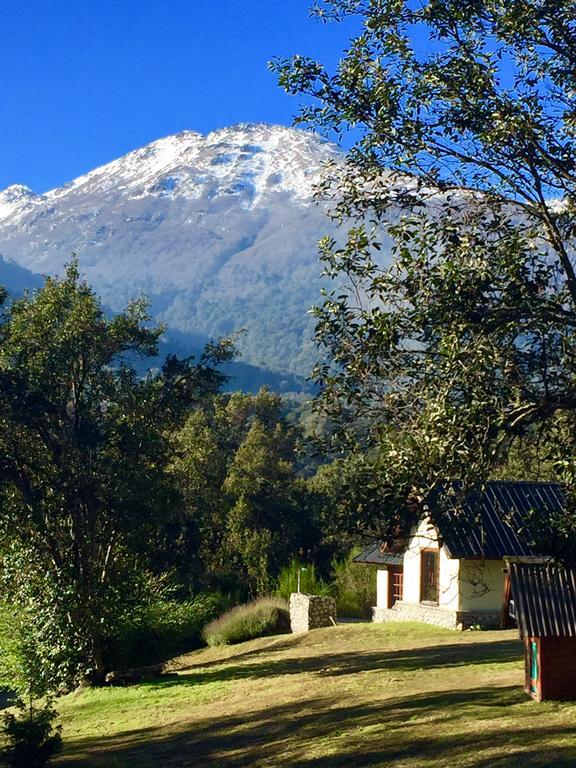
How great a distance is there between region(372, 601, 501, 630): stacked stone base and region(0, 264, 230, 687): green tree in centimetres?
1115

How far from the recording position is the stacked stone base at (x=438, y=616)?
31203 millimetres

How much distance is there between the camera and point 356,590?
1618 inches

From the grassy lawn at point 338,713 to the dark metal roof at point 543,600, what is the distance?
1.30 meters

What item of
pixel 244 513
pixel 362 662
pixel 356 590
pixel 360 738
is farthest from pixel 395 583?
pixel 360 738

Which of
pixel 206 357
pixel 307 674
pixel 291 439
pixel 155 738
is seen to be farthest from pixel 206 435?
pixel 155 738

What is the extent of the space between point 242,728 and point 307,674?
18.3 feet

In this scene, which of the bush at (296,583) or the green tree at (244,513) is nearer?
the bush at (296,583)

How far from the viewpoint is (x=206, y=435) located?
1972 inches

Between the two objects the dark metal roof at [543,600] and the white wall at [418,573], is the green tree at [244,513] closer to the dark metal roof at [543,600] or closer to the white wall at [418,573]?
the white wall at [418,573]

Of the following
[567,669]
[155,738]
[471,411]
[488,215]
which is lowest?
[155,738]

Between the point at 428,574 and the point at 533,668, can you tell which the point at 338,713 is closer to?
the point at 533,668

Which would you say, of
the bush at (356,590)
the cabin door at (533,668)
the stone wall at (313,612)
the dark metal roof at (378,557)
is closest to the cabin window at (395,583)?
the dark metal roof at (378,557)

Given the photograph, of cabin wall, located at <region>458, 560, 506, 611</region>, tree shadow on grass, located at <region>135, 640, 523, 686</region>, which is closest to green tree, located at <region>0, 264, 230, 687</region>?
tree shadow on grass, located at <region>135, 640, 523, 686</region>

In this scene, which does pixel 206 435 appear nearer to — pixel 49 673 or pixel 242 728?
pixel 49 673
